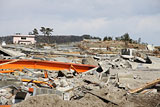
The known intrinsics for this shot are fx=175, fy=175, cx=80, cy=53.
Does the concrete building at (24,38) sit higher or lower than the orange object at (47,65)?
higher

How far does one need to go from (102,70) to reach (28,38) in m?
45.4

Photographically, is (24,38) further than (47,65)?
Yes

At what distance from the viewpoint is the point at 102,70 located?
7191 mm

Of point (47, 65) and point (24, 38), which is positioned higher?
point (24, 38)

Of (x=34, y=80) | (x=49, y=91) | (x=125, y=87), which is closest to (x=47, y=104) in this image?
(x=49, y=91)

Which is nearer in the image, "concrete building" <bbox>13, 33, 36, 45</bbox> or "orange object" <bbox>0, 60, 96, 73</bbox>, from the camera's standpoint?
"orange object" <bbox>0, 60, 96, 73</bbox>

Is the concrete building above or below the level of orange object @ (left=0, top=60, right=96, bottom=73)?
above

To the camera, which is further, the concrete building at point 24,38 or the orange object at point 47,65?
the concrete building at point 24,38

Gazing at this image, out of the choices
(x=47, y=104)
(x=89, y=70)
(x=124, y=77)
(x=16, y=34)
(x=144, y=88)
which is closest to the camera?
(x=47, y=104)

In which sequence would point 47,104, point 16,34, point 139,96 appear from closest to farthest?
point 47,104
point 139,96
point 16,34

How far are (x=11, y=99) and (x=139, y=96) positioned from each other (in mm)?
3061

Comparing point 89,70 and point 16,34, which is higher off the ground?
point 16,34

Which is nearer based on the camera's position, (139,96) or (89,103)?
(89,103)

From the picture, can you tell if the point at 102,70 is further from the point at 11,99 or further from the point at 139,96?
the point at 11,99
